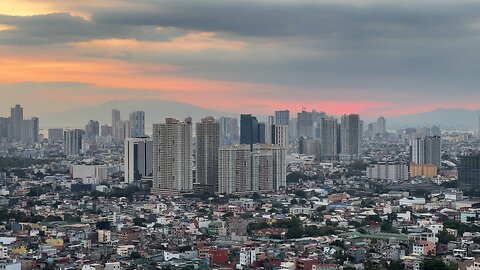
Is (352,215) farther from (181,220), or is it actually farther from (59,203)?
(59,203)

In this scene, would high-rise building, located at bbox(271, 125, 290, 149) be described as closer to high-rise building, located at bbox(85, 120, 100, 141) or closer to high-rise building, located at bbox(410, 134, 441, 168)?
high-rise building, located at bbox(410, 134, 441, 168)

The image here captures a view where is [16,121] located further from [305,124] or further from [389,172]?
[389,172]

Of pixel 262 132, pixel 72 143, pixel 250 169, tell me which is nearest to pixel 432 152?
pixel 262 132

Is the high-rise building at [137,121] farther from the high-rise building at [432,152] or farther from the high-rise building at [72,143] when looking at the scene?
→ the high-rise building at [432,152]

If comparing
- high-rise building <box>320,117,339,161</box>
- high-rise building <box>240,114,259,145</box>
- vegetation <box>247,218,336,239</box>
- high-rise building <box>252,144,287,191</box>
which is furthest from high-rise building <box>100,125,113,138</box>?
vegetation <box>247,218,336,239</box>

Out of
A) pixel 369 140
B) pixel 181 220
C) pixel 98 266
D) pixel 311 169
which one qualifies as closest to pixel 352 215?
pixel 181 220

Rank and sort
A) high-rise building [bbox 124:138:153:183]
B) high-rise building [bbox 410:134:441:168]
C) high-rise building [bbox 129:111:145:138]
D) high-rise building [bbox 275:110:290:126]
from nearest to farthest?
high-rise building [bbox 124:138:153:183] → high-rise building [bbox 410:134:441:168] → high-rise building [bbox 129:111:145:138] → high-rise building [bbox 275:110:290:126]
